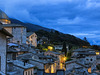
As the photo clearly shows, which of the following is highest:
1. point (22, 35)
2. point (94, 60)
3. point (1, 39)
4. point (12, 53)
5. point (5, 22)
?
point (5, 22)

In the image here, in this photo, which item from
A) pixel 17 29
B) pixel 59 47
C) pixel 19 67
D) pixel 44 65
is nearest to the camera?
pixel 19 67

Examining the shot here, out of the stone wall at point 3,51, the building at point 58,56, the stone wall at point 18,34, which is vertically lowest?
the building at point 58,56

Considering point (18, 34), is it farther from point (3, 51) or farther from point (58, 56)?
point (3, 51)

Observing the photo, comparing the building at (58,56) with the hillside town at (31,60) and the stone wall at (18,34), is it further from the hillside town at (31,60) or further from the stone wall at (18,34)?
the stone wall at (18,34)

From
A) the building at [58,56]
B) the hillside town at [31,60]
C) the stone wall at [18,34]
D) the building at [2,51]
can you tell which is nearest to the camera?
the building at [2,51]

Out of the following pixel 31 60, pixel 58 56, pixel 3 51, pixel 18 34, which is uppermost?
pixel 18 34

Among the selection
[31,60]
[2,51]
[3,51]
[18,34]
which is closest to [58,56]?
[18,34]

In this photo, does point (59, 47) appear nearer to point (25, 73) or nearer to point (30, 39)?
point (30, 39)

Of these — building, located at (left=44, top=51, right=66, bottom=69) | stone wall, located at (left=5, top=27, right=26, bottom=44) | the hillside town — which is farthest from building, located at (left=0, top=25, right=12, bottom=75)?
stone wall, located at (left=5, top=27, right=26, bottom=44)

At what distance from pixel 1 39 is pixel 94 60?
168 feet

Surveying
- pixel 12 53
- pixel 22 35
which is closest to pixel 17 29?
pixel 22 35

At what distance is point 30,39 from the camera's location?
77.8 meters

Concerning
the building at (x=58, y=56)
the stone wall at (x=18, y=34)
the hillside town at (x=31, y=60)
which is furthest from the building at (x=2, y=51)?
the stone wall at (x=18, y=34)

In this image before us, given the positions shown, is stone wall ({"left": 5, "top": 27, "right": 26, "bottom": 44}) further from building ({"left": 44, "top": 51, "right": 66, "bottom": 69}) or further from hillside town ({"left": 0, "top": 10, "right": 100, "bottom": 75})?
building ({"left": 44, "top": 51, "right": 66, "bottom": 69})
